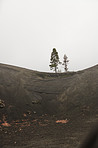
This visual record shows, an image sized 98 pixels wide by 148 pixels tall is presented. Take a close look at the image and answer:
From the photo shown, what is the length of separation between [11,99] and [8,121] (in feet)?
14.0

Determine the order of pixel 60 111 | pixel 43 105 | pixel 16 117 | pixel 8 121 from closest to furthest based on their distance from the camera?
1. pixel 8 121
2. pixel 16 117
3. pixel 60 111
4. pixel 43 105

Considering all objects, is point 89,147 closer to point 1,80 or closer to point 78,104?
point 78,104

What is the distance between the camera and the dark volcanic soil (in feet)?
38.4

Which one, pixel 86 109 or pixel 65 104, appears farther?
pixel 65 104

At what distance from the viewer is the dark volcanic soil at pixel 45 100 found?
11719 millimetres

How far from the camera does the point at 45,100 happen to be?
59.5 feet

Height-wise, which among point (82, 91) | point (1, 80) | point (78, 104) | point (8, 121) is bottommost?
point (8, 121)

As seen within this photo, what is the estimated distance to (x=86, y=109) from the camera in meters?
14.6

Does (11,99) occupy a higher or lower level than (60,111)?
higher

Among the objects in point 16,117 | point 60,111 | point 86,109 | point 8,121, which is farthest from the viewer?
point 60,111

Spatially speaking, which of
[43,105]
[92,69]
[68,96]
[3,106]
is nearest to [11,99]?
[3,106]

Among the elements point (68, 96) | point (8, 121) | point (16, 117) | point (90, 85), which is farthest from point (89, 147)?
point (90, 85)

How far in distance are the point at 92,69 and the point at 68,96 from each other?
7913 millimetres

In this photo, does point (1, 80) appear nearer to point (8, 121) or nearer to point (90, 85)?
point (8, 121)
